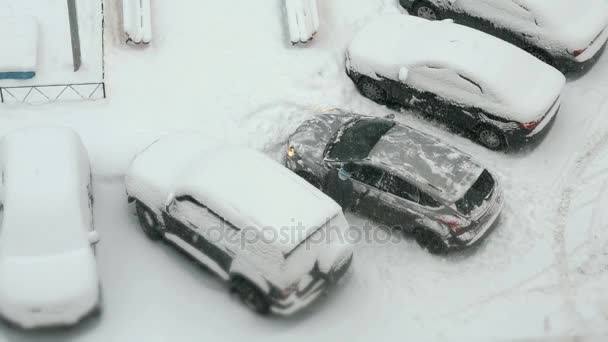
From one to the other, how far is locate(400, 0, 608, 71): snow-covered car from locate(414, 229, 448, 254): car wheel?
5715mm

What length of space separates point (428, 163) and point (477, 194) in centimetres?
93

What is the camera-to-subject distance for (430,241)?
12.2 meters

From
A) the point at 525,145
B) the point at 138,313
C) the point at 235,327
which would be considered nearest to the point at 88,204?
the point at 138,313

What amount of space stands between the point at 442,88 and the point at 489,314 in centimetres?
451

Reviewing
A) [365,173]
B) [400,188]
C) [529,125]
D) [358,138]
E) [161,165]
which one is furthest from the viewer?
[529,125]

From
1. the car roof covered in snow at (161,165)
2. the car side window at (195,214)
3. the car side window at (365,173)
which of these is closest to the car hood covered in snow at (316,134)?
the car side window at (365,173)

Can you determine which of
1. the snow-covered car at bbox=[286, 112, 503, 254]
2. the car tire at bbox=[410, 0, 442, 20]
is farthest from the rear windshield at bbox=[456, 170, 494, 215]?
the car tire at bbox=[410, 0, 442, 20]

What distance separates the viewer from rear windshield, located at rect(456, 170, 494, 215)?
11828 mm

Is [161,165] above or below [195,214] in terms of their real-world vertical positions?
above

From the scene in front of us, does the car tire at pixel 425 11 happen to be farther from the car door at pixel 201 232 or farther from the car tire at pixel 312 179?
the car door at pixel 201 232

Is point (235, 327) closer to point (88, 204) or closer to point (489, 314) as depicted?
point (88, 204)

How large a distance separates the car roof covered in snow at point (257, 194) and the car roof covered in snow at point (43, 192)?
1569 mm

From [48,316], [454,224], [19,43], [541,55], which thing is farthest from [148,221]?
[541,55]

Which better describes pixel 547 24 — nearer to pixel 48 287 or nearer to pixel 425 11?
pixel 425 11
